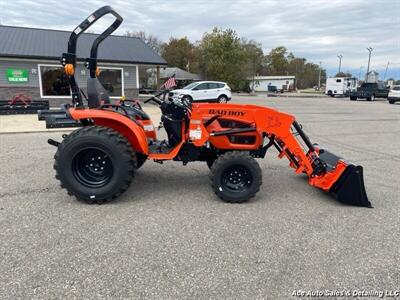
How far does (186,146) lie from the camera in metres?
4.54

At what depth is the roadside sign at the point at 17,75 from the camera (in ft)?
52.3

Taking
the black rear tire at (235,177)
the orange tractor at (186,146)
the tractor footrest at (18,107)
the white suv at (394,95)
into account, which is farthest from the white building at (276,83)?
the black rear tire at (235,177)

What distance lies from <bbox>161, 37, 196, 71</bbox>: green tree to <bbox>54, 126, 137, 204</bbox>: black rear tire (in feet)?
195

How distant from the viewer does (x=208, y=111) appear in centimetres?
443

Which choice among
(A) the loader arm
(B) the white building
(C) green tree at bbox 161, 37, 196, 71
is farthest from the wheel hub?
(B) the white building

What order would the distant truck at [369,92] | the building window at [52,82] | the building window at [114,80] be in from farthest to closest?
the distant truck at [369,92] → the building window at [114,80] → the building window at [52,82]

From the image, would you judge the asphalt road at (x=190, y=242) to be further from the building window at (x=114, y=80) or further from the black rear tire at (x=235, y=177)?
the building window at (x=114, y=80)

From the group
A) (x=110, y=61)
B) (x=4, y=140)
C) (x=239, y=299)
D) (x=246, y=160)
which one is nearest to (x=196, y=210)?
(x=246, y=160)

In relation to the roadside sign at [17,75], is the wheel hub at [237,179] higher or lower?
lower

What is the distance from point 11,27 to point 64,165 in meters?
19.3

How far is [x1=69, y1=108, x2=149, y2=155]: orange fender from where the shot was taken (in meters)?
4.21

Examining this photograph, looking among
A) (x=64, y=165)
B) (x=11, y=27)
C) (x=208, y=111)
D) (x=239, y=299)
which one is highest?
(x=11, y=27)

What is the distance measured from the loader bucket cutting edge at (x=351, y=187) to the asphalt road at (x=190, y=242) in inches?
4.3

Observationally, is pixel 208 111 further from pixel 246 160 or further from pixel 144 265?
pixel 144 265
